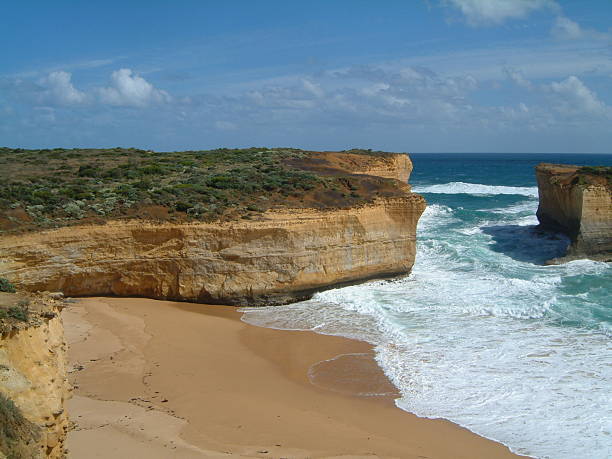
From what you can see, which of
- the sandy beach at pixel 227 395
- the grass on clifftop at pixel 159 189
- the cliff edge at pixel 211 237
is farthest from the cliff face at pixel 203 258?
the sandy beach at pixel 227 395

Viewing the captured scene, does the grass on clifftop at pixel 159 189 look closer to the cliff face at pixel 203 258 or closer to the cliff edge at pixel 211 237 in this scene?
the cliff edge at pixel 211 237

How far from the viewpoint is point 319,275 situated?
1817cm

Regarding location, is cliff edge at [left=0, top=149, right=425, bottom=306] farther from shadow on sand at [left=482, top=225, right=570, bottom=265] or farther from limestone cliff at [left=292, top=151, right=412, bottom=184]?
shadow on sand at [left=482, top=225, right=570, bottom=265]

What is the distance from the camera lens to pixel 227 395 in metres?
11.0

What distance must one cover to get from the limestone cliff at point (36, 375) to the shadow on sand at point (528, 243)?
21351mm

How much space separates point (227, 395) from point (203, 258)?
21.4 ft

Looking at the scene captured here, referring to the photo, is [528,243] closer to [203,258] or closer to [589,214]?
[589,214]

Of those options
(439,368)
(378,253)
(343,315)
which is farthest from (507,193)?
(439,368)

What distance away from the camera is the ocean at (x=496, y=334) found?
10336 millimetres

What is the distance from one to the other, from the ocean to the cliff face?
830mm

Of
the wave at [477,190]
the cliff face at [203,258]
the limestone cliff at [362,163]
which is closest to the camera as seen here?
the cliff face at [203,258]

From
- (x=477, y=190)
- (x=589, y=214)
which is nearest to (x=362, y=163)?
(x=589, y=214)

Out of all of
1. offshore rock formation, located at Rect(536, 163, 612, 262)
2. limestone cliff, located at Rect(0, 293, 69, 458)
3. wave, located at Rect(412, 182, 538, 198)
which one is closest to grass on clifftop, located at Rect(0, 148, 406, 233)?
offshore rock formation, located at Rect(536, 163, 612, 262)

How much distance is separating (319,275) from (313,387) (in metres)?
6.59
